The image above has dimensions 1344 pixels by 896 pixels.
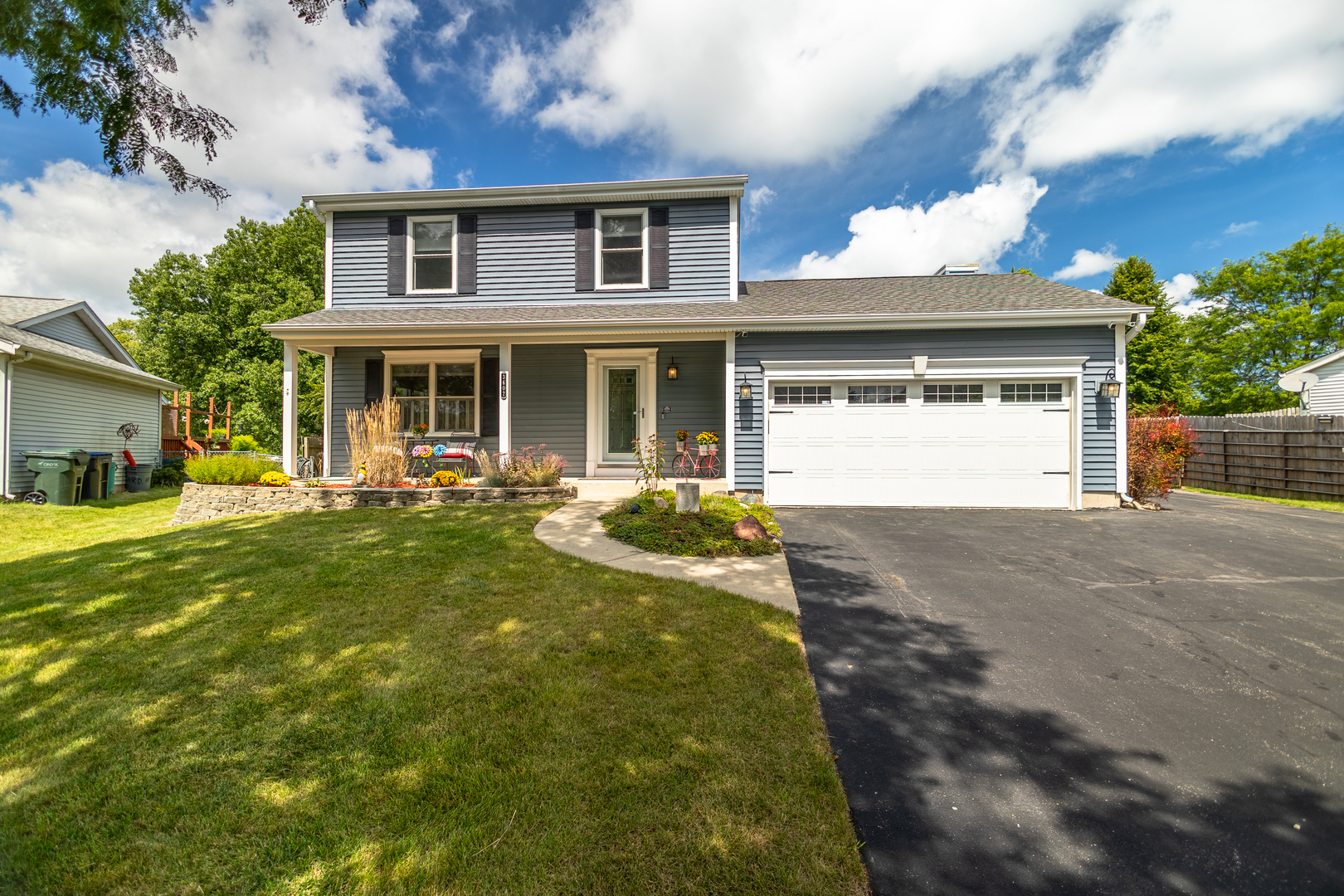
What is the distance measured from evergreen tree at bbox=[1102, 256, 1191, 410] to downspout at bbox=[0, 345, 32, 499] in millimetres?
31150

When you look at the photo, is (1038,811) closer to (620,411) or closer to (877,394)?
(877,394)

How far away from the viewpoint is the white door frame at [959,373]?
7.66 meters

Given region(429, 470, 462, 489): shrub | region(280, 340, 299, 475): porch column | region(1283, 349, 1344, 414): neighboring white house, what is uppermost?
region(1283, 349, 1344, 414): neighboring white house

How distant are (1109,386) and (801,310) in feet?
15.4

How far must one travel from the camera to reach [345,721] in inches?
84.0

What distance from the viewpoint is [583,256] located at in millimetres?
9586

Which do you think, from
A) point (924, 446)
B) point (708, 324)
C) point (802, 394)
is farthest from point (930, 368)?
point (708, 324)

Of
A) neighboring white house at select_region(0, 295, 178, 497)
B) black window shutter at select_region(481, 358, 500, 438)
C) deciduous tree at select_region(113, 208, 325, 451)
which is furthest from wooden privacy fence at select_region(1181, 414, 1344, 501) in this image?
deciduous tree at select_region(113, 208, 325, 451)

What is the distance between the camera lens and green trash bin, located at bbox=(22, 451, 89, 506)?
30.0 feet

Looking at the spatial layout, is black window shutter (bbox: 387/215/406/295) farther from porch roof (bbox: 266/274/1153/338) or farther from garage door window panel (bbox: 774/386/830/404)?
garage door window panel (bbox: 774/386/830/404)

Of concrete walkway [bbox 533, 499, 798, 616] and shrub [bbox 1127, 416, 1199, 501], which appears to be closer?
concrete walkway [bbox 533, 499, 798, 616]

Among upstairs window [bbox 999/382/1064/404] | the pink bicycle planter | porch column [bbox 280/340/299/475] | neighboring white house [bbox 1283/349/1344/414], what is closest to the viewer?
upstairs window [bbox 999/382/1064/404]

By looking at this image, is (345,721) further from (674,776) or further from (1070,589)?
(1070,589)

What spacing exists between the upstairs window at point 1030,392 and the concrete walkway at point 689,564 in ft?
17.8
